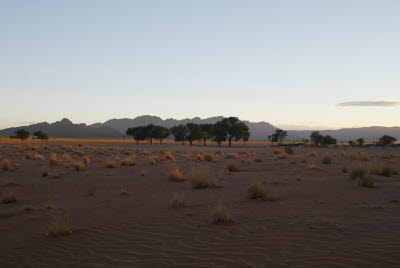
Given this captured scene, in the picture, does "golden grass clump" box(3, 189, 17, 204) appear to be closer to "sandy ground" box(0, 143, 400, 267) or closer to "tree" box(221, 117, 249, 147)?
"sandy ground" box(0, 143, 400, 267)

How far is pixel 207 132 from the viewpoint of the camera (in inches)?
3081

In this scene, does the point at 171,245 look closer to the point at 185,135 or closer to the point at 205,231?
the point at 205,231

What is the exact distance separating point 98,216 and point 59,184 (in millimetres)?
6874

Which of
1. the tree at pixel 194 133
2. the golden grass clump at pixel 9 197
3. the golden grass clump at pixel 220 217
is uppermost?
the tree at pixel 194 133

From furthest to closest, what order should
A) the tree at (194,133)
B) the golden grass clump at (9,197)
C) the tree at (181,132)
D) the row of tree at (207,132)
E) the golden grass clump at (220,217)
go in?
the tree at (181,132), the tree at (194,133), the row of tree at (207,132), the golden grass clump at (9,197), the golden grass clump at (220,217)

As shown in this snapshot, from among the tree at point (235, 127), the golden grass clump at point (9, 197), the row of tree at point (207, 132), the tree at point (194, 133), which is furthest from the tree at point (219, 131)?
the golden grass clump at point (9, 197)

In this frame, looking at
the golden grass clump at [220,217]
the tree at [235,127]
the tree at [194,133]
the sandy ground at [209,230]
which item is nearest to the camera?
the sandy ground at [209,230]

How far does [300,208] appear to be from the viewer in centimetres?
818

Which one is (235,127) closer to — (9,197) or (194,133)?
(194,133)

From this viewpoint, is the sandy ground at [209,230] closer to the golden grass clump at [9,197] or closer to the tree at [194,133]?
the golden grass clump at [9,197]

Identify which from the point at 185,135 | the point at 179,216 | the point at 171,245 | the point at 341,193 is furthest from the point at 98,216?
the point at 185,135

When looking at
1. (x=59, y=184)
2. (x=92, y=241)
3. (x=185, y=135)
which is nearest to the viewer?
(x=92, y=241)

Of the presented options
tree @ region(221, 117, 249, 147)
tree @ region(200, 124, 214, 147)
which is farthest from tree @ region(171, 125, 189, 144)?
tree @ region(221, 117, 249, 147)

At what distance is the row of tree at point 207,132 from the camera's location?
71.8 m
